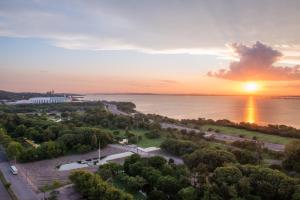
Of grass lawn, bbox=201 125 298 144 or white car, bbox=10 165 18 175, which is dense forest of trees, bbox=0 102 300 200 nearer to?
white car, bbox=10 165 18 175

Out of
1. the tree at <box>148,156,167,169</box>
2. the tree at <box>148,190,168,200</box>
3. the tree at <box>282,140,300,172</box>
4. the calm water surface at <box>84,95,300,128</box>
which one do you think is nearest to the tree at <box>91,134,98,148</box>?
the tree at <box>148,156,167,169</box>

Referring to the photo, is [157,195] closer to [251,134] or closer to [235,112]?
[251,134]

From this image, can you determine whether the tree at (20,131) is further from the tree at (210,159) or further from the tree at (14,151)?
the tree at (210,159)

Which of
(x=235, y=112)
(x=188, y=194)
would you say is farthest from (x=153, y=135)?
(x=235, y=112)

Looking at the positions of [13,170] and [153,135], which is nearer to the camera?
[13,170]

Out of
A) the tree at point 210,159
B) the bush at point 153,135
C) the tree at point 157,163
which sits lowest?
the bush at point 153,135

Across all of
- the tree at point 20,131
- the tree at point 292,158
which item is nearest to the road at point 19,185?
the tree at point 20,131

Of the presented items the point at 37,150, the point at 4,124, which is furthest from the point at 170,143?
the point at 4,124

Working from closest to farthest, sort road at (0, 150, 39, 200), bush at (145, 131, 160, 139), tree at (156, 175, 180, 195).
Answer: tree at (156, 175, 180, 195), road at (0, 150, 39, 200), bush at (145, 131, 160, 139)
